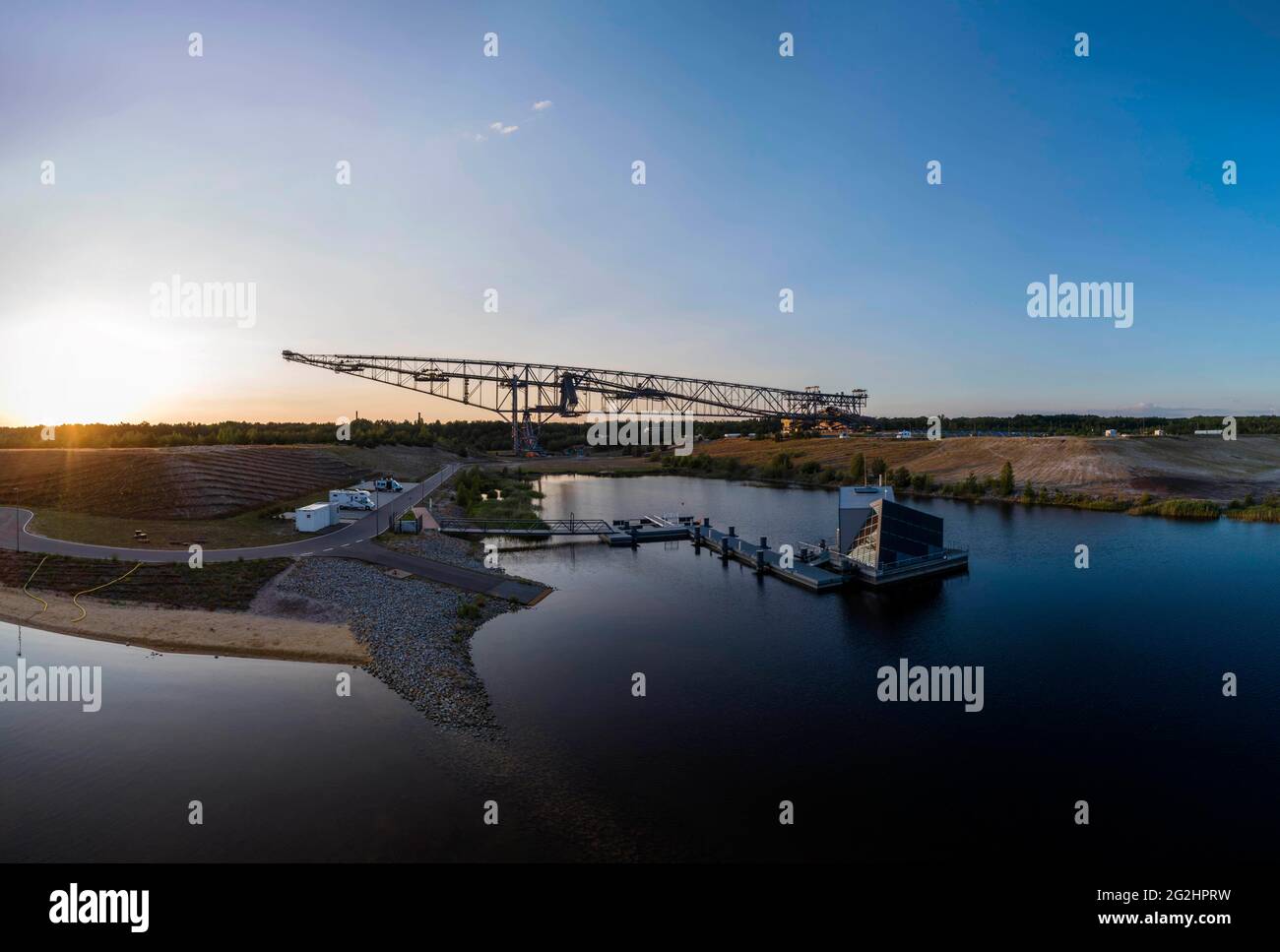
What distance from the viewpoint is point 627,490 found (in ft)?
225

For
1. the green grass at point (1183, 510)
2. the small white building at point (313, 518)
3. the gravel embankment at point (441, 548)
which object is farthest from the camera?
the green grass at point (1183, 510)

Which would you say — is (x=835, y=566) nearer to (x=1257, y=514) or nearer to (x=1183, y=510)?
(x=1183, y=510)

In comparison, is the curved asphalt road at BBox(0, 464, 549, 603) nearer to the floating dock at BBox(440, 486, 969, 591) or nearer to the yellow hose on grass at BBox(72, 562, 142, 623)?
the yellow hose on grass at BBox(72, 562, 142, 623)

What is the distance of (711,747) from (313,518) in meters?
Answer: 27.4

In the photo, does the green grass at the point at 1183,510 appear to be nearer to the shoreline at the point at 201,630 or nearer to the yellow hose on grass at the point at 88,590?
the shoreline at the point at 201,630

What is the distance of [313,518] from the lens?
112ft

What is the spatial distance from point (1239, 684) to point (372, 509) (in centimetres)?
4130

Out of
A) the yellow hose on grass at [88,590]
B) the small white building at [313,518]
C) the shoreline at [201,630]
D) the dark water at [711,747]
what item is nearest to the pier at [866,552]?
the dark water at [711,747]

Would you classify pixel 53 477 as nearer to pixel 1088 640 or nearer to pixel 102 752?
pixel 102 752

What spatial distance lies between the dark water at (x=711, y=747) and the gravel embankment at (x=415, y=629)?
73cm

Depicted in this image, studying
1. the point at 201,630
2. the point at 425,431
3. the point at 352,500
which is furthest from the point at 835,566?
the point at 425,431

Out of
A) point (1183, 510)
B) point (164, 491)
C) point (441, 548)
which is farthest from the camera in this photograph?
point (1183, 510)

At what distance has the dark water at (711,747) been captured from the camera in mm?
11945
